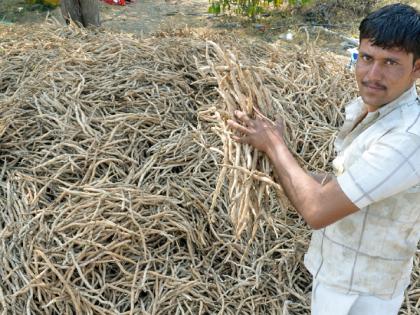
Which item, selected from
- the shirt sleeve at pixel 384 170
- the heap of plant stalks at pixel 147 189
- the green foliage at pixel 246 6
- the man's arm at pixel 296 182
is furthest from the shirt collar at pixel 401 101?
the green foliage at pixel 246 6

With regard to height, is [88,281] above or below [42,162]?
below

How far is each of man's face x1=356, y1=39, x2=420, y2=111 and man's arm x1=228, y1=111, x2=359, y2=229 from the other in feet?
0.78

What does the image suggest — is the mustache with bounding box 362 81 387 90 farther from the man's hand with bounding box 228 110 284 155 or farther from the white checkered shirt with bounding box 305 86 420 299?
Answer: the man's hand with bounding box 228 110 284 155

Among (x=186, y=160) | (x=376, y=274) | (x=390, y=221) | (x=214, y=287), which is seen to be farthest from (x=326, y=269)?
(x=186, y=160)

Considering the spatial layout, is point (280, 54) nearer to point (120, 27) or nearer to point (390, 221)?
point (390, 221)

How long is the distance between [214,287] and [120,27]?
4827 millimetres

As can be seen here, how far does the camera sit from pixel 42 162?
2.21 meters

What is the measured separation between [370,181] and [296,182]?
18 centimetres

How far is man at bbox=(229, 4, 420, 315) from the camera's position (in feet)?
3.65

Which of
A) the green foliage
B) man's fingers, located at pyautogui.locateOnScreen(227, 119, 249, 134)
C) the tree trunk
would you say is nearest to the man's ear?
man's fingers, located at pyautogui.locateOnScreen(227, 119, 249, 134)

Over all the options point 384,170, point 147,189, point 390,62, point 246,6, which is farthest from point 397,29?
point 246,6

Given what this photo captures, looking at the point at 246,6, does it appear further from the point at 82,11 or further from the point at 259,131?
the point at 259,131

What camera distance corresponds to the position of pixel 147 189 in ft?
6.97

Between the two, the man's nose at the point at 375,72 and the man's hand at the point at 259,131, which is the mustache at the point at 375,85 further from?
the man's hand at the point at 259,131
